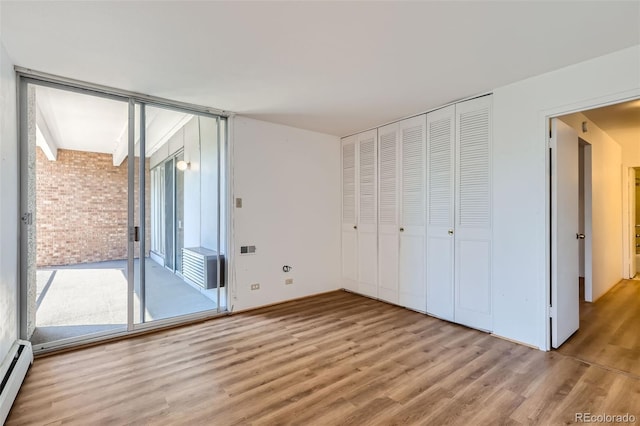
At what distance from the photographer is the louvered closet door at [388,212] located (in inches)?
171

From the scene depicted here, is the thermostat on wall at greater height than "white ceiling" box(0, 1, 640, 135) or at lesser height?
lesser

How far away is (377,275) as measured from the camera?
4.65 m

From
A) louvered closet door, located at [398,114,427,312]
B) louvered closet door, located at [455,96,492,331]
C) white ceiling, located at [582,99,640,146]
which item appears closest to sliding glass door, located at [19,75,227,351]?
louvered closet door, located at [398,114,427,312]

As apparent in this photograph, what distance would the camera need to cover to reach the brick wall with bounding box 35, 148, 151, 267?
5895 mm

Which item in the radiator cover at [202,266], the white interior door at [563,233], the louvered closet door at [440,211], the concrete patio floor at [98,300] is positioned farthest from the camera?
the radiator cover at [202,266]

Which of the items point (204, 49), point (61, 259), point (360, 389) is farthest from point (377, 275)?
point (61, 259)

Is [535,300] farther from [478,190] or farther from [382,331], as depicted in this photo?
[382,331]

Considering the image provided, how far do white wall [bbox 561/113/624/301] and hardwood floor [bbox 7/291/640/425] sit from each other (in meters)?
3.00

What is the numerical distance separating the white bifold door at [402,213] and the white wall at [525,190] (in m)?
0.95

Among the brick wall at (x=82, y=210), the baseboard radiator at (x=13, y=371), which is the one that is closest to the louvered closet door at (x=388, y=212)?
the baseboard radiator at (x=13, y=371)

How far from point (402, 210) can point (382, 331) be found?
1.68m

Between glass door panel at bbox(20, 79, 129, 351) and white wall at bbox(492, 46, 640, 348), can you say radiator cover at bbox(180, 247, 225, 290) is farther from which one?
white wall at bbox(492, 46, 640, 348)

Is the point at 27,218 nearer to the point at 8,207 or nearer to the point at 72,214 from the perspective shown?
the point at 8,207

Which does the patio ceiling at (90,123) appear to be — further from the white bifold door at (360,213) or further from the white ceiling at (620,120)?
the white ceiling at (620,120)
